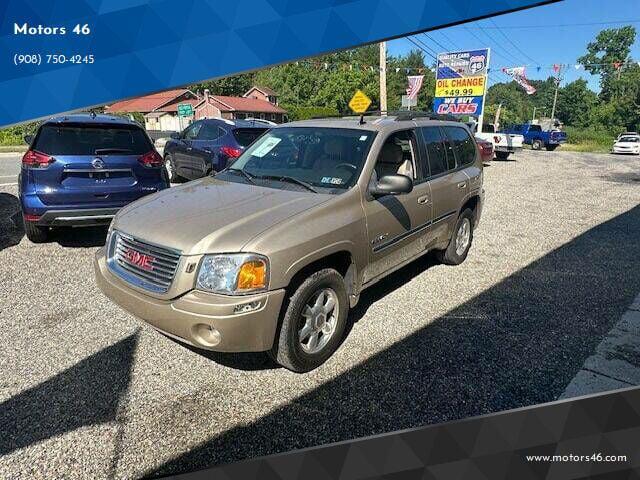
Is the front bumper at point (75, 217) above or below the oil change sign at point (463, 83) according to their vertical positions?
below

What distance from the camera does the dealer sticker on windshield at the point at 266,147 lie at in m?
4.43

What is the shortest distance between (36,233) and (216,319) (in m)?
4.62

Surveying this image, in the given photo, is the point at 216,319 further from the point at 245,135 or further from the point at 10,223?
the point at 245,135

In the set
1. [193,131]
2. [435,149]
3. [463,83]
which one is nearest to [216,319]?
[435,149]

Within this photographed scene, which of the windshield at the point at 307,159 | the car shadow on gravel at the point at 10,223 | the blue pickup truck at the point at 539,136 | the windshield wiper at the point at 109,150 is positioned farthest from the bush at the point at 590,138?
the car shadow on gravel at the point at 10,223

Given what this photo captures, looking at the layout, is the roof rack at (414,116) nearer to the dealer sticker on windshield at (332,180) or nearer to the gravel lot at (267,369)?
the dealer sticker on windshield at (332,180)

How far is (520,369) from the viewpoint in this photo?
3.35 meters

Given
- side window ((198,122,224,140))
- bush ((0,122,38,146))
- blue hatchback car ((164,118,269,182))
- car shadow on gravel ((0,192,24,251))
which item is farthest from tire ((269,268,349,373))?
side window ((198,122,224,140))

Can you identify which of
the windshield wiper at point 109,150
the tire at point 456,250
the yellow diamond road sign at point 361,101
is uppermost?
the yellow diamond road sign at point 361,101

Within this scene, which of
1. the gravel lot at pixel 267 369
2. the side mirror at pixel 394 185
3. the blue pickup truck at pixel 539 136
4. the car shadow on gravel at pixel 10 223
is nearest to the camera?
the gravel lot at pixel 267 369

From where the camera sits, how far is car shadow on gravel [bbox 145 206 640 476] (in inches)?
105

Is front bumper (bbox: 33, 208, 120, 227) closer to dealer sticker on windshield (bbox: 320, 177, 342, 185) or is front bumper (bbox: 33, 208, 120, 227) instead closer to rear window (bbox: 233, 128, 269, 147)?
dealer sticker on windshield (bbox: 320, 177, 342, 185)

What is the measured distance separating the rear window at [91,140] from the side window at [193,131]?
15.3 ft

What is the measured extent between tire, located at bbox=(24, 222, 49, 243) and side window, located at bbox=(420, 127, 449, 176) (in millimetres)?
5235
